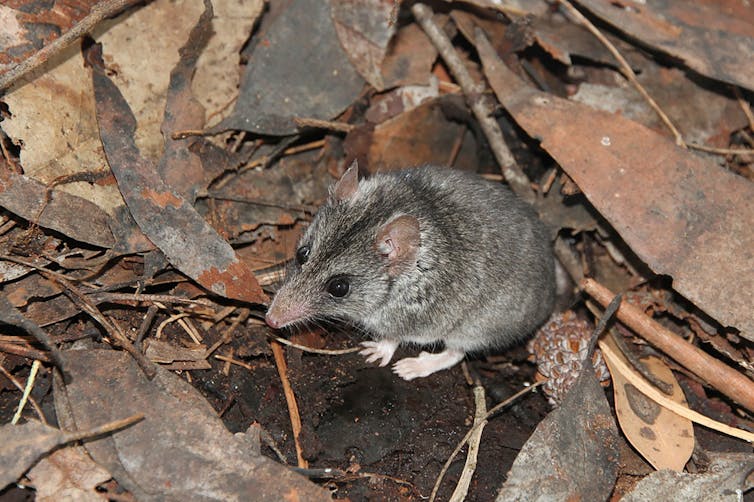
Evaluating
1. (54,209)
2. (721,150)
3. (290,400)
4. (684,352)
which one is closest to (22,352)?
(54,209)

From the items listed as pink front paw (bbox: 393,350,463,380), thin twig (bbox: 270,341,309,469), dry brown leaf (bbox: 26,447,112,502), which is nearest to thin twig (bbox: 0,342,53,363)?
dry brown leaf (bbox: 26,447,112,502)

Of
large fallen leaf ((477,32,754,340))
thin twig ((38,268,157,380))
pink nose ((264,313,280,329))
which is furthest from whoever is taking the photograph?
large fallen leaf ((477,32,754,340))

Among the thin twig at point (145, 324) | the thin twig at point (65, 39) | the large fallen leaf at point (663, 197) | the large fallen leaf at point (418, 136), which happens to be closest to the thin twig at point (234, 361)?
the thin twig at point (145, 324)

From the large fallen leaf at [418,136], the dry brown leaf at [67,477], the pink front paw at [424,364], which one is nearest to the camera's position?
the dry brown leaf at [67,477]

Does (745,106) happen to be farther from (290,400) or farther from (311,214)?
(290,400)

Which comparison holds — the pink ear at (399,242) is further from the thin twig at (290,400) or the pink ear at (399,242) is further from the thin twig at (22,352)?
the thin twig at (22,352)

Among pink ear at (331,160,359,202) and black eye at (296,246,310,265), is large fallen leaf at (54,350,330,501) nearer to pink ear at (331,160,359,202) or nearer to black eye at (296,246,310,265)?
black eye at (296,246,310,265)

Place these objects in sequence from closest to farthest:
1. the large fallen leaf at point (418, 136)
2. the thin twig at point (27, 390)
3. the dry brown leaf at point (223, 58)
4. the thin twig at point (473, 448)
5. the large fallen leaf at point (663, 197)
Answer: the thin twig at point (27, 390), the thin twig at point (473, 448), the large fallen leaf at point (663, 197), the dry brown leaf at point (223, 58), the large fallen leaf at point (418, 136)

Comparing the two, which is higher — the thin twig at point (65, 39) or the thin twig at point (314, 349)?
the thin twig at point (65, 39)
